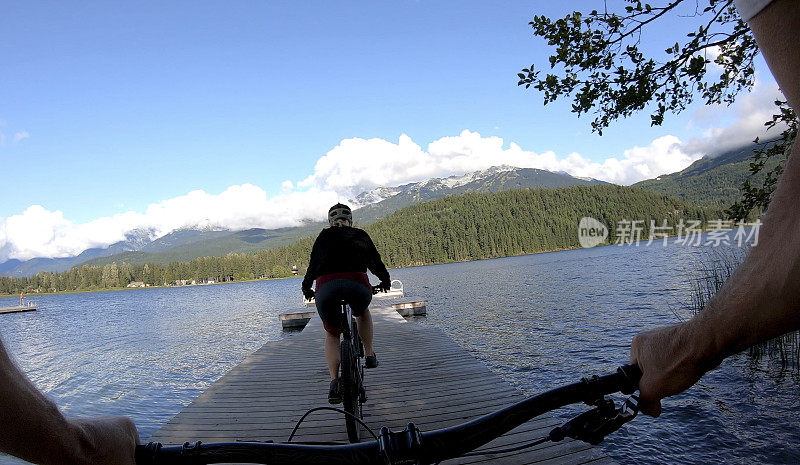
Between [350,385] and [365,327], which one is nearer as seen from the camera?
[350,385]

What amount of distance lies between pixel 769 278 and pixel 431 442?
30.1 inches

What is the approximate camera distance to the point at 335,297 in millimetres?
4992

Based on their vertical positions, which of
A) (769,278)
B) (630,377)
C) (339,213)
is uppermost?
(339,213)

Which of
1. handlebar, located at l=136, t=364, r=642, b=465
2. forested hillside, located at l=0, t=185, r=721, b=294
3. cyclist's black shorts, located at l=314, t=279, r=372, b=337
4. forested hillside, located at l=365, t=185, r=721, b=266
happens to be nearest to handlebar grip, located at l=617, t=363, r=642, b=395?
handlebar, located at l=136, t=364, r=642, b=465

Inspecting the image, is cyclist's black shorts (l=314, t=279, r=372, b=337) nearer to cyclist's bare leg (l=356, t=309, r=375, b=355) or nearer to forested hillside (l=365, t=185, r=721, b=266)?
cyclist's bare leg (l=356, t=309, r=375, b=355)

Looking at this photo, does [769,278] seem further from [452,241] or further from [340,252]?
[452,241]

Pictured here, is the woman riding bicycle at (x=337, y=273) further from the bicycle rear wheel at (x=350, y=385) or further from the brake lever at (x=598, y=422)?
the brake lever at (x=598, y=422)

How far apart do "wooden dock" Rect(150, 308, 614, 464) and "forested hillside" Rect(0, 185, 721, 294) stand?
142 metres

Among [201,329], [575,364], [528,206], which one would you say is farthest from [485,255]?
[575,364]

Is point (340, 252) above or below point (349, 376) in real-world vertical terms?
above

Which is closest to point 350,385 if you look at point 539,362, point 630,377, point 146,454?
point 146,454

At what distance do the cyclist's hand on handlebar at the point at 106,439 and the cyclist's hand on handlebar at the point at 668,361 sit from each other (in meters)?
1.22

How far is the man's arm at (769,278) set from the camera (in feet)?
2.68

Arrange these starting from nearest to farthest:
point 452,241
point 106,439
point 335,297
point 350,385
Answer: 1. point 106,439
2. point 350,385
3. point 335,297
4. point 452,241
